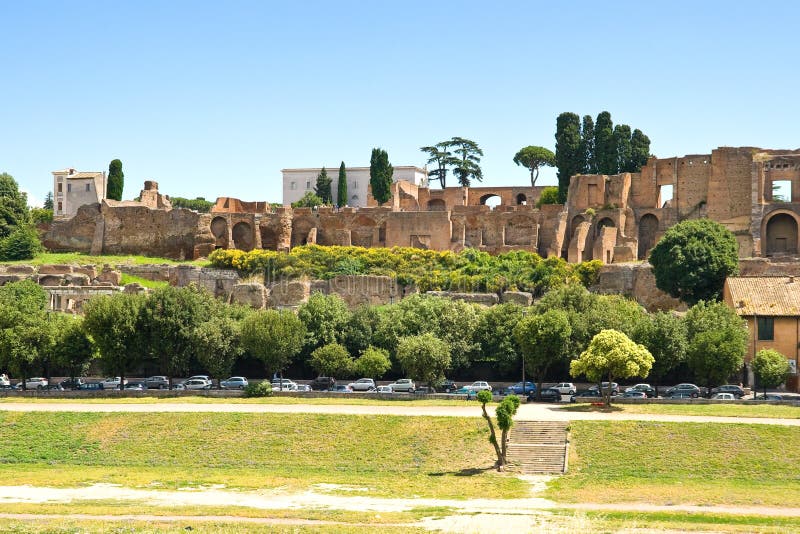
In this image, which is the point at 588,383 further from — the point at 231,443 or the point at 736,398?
the point at 231,443

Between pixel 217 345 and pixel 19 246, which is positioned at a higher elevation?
pixel 19 246

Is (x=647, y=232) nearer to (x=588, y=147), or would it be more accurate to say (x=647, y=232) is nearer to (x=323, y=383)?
(x=588, y=147)

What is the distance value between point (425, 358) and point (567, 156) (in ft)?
92.0

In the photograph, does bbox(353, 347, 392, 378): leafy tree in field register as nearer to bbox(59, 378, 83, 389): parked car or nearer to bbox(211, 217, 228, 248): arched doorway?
bbox(59, 378, 83, 389): parked car

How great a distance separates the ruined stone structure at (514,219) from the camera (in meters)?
63.4

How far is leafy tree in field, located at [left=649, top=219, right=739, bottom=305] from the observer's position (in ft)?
179

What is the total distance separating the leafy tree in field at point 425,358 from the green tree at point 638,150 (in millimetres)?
26848

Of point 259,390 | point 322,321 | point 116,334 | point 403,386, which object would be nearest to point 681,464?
point 403,386

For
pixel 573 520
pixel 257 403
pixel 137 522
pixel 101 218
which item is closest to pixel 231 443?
pixel 257 403

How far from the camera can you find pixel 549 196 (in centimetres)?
7406

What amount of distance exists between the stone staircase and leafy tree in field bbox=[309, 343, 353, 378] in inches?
459

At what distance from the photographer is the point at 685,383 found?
47.4 metres

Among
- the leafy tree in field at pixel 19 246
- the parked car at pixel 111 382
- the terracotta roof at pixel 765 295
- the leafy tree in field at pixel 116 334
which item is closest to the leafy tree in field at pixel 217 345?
the leafy tree in field at pixel 116 334

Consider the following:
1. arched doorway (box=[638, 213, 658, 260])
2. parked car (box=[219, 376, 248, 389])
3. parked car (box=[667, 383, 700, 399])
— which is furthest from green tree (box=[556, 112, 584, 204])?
parked car (box=[219, 376, 248, 389])
